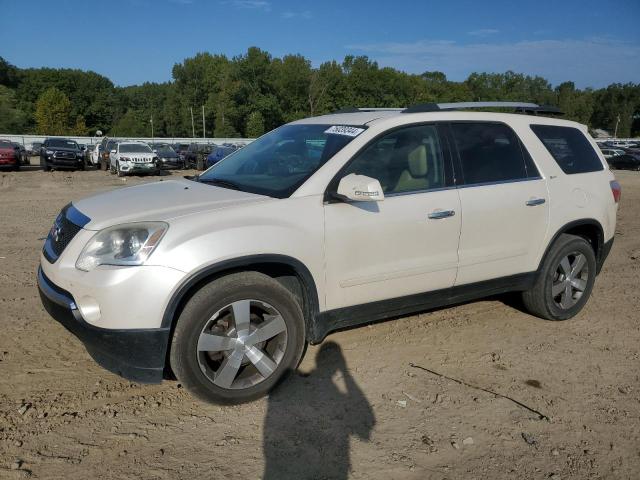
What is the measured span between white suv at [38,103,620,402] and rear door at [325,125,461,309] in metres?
0.01

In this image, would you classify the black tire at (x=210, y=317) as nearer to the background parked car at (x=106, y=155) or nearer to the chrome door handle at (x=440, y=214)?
the chrome door handle at (x=440, y=214)

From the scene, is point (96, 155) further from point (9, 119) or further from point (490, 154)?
point (9, 119)

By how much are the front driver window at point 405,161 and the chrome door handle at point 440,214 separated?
200 millimetres

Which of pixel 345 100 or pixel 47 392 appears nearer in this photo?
pixel 47 392

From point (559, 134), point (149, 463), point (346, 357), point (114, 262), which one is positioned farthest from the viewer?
point (559, 134)

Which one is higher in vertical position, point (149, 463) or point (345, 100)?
point (345, 100)

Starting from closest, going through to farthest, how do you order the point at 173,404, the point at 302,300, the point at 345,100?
the point at 173,404 < the point at 302,300 < the point at 345,100

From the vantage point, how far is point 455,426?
10.4 ft

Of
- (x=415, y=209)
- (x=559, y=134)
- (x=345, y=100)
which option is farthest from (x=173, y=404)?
(x=345, y=100)

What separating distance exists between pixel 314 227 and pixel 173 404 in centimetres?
142

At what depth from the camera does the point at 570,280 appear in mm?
4938

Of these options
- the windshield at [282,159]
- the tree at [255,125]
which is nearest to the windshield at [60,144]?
the windshield at [282,159]

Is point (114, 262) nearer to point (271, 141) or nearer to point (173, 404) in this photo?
point (173, 404)

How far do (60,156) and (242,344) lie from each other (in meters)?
25.8
